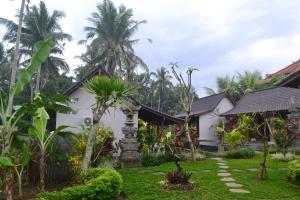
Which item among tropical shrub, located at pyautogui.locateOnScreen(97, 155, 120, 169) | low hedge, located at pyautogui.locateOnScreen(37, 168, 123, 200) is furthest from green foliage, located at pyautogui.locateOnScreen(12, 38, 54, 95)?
tropical shrub, located at pyautogui.locateOnScreen(97, 155, 120, 169)

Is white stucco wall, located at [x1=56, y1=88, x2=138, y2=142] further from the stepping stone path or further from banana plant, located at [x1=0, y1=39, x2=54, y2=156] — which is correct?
banana plant, located at [x1=0, y1=39, x2=54, y2=156]

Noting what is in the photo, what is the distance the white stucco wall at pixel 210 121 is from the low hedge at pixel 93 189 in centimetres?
1823

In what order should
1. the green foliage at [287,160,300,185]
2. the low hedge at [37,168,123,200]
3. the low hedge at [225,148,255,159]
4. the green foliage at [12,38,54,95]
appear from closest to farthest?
the low hedge at [37,168,123,200] < the green foliage at [12,38,54,95] < the green foliage at [287,160,300,185] < the low hedge at [225,148,255,159]

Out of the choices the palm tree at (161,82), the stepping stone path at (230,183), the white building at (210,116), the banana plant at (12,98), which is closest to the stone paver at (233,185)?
the stepping stone path at (230,183)

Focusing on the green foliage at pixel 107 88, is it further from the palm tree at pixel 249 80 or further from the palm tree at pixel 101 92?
the palm tree at pixel 249 80

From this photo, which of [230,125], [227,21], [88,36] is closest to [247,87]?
[230,125]

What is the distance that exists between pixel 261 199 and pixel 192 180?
7.97 ft

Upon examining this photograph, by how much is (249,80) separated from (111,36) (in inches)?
592

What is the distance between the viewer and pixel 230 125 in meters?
21.7

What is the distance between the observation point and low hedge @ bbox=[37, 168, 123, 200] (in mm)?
6214

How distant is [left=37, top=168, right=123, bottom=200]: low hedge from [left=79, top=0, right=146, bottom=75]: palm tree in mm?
24295

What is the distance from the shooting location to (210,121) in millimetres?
26219

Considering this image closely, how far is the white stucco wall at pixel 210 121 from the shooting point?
2567 cm

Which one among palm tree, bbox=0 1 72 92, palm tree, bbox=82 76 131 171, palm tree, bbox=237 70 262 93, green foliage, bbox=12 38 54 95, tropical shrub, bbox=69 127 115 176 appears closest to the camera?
green foliage, bbox=12 38 54 95
